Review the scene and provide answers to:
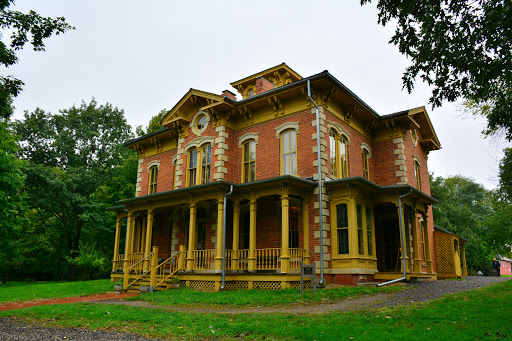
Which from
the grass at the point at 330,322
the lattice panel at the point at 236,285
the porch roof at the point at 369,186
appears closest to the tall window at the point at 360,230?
the porch roof at the point at 369,186

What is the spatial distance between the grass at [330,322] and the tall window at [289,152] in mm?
8075

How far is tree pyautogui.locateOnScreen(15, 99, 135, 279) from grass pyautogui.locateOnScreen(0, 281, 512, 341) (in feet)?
69.6

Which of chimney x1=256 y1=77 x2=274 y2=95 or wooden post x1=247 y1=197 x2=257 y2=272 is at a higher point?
chimney x1=256 y1=77 x2=274 y2=95

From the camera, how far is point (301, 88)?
16.0 meters

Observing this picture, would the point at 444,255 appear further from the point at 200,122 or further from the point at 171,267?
the point at 200,122

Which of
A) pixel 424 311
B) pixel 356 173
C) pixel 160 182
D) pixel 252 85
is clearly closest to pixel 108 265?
pixel 160 182

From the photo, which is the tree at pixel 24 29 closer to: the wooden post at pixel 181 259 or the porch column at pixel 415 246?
the wooden post at pixel 181 259

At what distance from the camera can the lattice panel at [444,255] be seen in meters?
21.0

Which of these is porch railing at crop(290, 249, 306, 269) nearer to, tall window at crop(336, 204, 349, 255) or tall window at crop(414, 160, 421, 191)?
tall window at crop(336, 204, 349, 255)

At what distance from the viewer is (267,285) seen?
46.8ft

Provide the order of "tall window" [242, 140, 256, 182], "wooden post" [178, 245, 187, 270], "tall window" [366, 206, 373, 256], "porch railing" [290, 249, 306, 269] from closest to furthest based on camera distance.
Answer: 1. "porch railing" [290, 249, 306, 269]
2. "tall window" [366, 206, 373, 256]
3. "wooden post" [178, 245, 187, 270]
4. "tall window" [242, 140, 256, 182]

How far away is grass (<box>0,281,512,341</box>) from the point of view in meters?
6.42

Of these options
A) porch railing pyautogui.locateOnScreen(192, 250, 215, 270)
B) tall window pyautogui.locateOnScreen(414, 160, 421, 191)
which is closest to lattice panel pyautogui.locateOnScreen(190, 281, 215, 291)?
porch railing pyautogui.locateOnScreen(192, 250, 215, 270)

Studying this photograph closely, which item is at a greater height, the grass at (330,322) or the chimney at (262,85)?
the chimney at (262,85)
